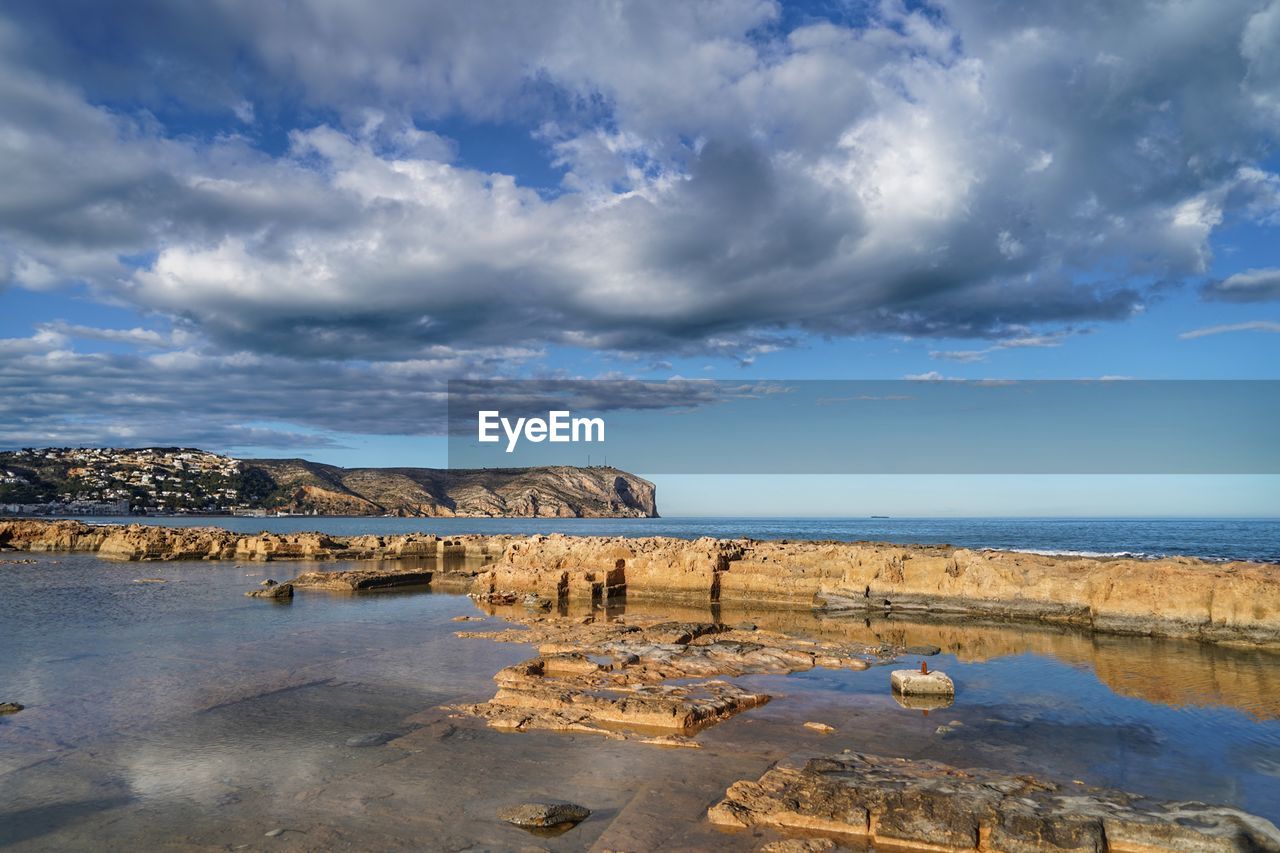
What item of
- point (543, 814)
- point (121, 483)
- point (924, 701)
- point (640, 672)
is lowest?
point (924, 701)

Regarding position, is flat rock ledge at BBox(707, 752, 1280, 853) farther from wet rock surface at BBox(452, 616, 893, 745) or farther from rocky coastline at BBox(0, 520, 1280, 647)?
rocky coastline at BBox(0, 520, 1280, 647)

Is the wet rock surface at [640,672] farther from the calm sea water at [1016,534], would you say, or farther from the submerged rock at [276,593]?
the calm sea water at [1016,534]

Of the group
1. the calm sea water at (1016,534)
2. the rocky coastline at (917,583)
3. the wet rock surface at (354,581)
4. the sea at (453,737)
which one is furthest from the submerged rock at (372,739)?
the calm sea water at (1016,534)

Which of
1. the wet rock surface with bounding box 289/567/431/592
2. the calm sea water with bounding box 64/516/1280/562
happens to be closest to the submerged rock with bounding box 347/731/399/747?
the wet rock surface with bounding box 289/567/431/592

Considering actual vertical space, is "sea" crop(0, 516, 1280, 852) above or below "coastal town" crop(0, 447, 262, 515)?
below

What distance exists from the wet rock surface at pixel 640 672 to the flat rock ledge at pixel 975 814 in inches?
107

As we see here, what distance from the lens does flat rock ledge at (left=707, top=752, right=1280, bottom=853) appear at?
6863 millimetres

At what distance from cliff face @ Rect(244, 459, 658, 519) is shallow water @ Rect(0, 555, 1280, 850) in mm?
145050

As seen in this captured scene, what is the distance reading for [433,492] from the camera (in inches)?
6703

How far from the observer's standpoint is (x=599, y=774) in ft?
30.3

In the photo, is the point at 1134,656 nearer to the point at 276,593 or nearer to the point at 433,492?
the point at 276,593

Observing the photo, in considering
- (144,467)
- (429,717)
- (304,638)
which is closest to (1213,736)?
(429,717)

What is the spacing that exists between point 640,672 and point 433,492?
164 metres

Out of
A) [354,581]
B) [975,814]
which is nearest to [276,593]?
[354,581]
